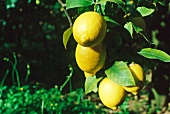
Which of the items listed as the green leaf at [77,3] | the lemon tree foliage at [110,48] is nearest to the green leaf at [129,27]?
the lemon tree foliage at [110,48]

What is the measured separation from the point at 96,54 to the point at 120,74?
0.09m

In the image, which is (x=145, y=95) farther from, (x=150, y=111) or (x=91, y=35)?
(x=91, y=35)

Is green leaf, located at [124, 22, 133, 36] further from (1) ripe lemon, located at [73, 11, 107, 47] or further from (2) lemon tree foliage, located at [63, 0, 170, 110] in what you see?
(1) ripe lemon, located at [73, 11, 107, 47]

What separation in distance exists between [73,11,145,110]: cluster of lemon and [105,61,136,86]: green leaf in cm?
2

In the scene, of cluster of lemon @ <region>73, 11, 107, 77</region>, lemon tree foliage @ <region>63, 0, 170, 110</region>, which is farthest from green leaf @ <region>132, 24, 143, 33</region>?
cluster of lemon @ <region>73, 11, 107, 77</region>

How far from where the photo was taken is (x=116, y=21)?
35.0 inches

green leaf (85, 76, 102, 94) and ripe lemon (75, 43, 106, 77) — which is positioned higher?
ripe lemon (75, 43, 106, 77)

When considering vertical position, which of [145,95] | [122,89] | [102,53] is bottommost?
[145,95]

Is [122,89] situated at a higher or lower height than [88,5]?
lower

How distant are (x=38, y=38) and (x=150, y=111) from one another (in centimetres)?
328

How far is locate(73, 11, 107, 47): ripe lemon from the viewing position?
2.44ft

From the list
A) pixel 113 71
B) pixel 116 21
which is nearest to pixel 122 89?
pixel 113 71

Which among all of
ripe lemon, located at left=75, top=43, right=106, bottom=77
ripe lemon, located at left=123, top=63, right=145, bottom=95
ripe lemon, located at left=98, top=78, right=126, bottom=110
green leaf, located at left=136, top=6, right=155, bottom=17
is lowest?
ripe lemon, located at left=98, top=78, right=126, bottom=110

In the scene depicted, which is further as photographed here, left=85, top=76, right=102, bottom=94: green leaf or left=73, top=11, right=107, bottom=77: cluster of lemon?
→ left=85, top=76, right=102, bottom=94: green leaf
